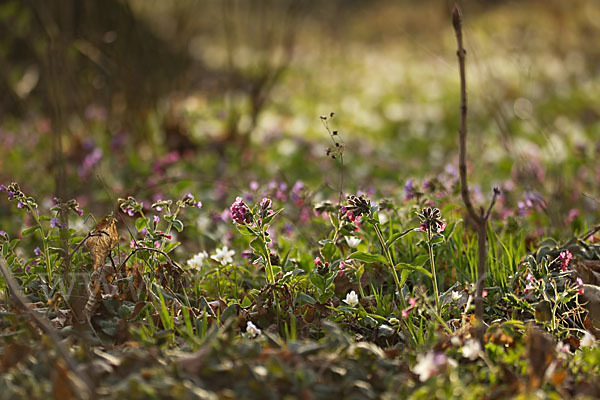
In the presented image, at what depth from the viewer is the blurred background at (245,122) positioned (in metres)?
3.69

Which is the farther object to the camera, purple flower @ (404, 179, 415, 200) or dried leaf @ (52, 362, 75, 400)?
purple flower @ (404, 179, 415, 200)

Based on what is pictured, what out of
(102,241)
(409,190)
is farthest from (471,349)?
(102,241)

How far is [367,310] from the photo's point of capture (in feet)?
7.53

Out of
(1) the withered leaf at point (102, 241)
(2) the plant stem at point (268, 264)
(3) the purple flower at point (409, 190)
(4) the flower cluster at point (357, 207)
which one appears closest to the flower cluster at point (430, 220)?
(4) the flower cluster at point (357, 207)

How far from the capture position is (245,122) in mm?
6691

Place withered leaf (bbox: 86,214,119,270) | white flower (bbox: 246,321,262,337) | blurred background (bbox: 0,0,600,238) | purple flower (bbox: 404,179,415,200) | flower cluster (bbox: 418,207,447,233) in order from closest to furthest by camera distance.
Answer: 1. white flower (bbox: 246,321,262,337)
2. flower cluster (bbox: 418,207,447,233)
3. withered leaf (bbox: 86,214,119,270)
4. purple flower (bbox: 404,179,415,200)
5. blurred background (bbox: 0,0,600,238)

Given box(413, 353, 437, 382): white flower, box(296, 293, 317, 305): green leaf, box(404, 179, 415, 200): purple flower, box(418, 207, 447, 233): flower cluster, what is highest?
box(404, 179, 415, 200): purple flower

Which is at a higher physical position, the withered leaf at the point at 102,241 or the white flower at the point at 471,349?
the withered leaf at the point at 102,241

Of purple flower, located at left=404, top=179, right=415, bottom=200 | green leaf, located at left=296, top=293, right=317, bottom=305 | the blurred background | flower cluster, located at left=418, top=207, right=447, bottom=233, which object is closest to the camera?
flower cluster, located at left=418, top=207, right=447, bottom=233

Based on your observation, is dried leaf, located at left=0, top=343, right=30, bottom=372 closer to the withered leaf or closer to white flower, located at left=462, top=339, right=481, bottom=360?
the withered leaf

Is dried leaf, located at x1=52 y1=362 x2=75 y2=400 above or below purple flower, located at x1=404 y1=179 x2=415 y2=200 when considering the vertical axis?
below

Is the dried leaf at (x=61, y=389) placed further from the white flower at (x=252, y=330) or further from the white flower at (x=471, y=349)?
the white flower at (x=471, y=349)

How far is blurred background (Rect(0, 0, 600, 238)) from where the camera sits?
3.69 metres

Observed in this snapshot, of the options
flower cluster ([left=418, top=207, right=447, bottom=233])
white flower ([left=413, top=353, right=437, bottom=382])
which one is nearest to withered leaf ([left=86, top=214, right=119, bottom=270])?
flower cluster ([left=418, top=207, right=447, bottom=233])
